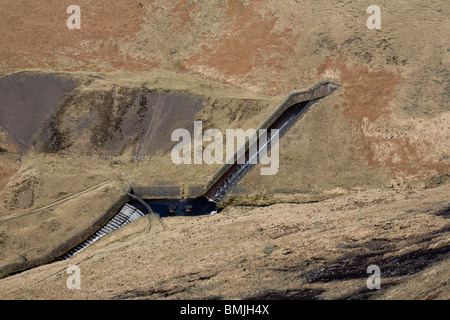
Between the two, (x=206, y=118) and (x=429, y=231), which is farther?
(x=206, y=118)

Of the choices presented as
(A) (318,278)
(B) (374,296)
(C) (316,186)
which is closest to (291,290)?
(A) (318,278)

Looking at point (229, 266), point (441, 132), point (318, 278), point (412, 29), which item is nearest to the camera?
point (318, 278)

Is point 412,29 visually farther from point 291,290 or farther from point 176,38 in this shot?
point 291,290

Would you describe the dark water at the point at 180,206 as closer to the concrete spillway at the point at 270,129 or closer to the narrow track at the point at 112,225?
the narrow track at the point at 112,225
